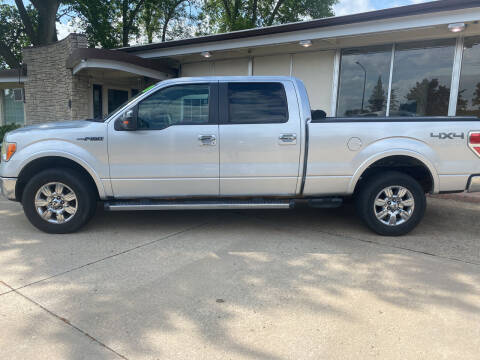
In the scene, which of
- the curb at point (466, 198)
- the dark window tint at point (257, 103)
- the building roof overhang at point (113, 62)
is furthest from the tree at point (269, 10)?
the dark window tint at point (257, 103)

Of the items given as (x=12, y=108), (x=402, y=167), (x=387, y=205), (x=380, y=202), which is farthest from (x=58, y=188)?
(x=12, y=108)

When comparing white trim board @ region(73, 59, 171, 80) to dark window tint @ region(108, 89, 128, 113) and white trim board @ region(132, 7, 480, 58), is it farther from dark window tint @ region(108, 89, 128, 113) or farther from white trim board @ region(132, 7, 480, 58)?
dark window tint @ region(108, 89, 128, 113)

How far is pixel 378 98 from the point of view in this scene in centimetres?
922

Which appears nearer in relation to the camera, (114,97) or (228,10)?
(114,97)

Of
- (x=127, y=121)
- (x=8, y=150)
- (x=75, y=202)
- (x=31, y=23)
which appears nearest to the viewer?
(x=127, y=121)

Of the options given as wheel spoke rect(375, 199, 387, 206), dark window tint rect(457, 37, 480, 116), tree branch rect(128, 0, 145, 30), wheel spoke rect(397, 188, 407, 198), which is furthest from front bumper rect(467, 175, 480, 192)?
tree branch rect(128, 0, 145, 30)

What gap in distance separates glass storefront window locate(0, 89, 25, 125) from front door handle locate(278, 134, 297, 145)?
649 inches

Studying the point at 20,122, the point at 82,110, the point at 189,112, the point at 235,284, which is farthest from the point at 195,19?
the point at 235,284

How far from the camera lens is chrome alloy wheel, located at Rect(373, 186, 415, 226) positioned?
16.0ft

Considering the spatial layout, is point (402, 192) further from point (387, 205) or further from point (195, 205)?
point (195, 205)

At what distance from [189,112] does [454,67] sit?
6719mm

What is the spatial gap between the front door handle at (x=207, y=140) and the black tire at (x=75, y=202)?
166 centimetres

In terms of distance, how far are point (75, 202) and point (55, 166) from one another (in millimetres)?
566

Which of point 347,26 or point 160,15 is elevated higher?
point 160,15
